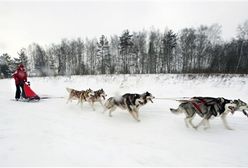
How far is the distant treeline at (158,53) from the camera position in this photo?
3239cm

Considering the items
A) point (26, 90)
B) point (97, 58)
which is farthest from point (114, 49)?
point (26, 90)

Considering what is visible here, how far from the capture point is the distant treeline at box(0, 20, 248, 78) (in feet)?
106

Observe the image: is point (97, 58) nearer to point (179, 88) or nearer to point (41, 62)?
point (41, 62)

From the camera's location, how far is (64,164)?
10.3 ft

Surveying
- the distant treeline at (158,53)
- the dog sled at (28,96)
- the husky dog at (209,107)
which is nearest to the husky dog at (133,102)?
the husky dog at (209,107)

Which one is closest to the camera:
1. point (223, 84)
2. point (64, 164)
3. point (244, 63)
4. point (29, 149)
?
point (64, 164)

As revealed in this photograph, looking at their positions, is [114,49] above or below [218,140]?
above

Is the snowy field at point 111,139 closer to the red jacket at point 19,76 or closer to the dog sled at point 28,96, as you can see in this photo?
the dog sled at point 28,96

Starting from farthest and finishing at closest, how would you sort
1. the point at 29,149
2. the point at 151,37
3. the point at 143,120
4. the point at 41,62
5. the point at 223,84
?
the point at 41,62
the point at 151,37
the point at 223,84
the point at 143,120
the point at 29,149

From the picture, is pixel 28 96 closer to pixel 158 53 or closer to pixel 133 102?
pixel 133 102

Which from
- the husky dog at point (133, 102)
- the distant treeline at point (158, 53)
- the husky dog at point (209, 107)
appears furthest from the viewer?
the distant treeline at point (158, 53)

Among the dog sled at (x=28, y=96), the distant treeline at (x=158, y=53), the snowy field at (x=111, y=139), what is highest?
the distant treeline at (x=158, y=53)

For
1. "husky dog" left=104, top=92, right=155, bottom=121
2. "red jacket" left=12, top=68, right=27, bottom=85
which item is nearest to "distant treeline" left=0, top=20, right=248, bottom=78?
"red jacket" left=12, top=68, right=27, bottom=85

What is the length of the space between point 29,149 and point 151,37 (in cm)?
3758
